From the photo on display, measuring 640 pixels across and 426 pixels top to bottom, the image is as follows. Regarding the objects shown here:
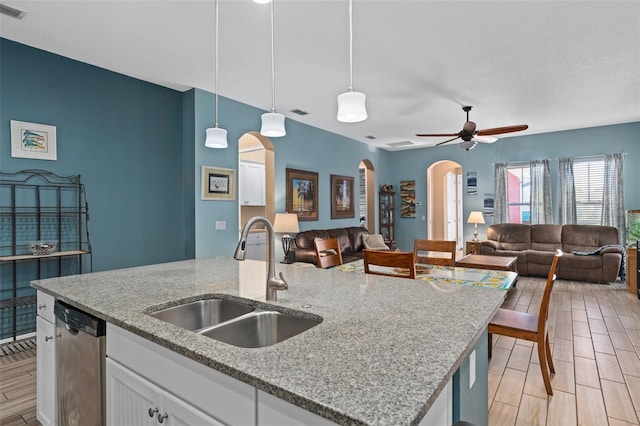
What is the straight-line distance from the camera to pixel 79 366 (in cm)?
152

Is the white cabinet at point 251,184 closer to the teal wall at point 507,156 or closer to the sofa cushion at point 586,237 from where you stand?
the teal wall at point 507,156

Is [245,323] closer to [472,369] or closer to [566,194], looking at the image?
[472,369]

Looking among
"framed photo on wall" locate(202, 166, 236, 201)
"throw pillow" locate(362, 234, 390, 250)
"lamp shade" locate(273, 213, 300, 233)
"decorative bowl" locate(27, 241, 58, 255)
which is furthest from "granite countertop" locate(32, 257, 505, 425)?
"throw pillow" locate(362, 234, 390, 250)

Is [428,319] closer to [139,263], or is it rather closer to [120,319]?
[120,319]

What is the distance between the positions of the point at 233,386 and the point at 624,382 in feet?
9.81

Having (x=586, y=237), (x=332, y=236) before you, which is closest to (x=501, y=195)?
(x=586, y=237)

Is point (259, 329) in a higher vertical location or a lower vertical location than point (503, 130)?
lower

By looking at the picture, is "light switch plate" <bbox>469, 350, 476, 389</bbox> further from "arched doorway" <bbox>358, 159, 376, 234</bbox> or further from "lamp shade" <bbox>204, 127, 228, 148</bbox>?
"arched doorway" <bbox>358, 159, 376, 234</bbox>

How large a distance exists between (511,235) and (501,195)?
940 mm

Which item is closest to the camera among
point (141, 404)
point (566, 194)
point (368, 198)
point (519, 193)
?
point (141, 404)

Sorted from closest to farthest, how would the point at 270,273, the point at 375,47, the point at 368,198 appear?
1. the point at 270,273
2. the point at 375,47
3. the point at 368,198

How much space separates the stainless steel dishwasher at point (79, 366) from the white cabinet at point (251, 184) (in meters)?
4.94

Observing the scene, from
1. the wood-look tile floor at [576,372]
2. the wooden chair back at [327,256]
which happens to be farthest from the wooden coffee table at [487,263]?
the wooden chair back at [327,256]

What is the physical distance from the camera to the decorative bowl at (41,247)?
315 cm
